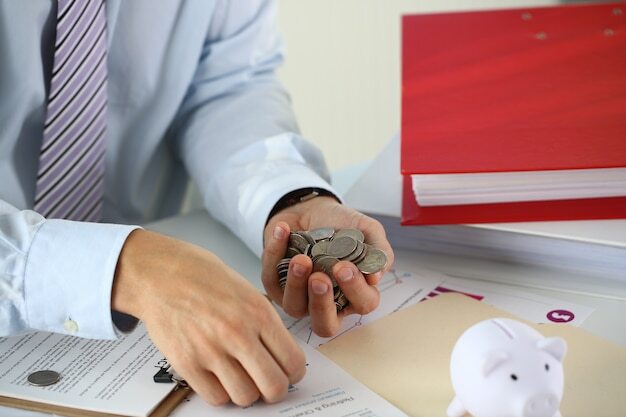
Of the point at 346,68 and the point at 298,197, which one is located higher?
the point at 298,197

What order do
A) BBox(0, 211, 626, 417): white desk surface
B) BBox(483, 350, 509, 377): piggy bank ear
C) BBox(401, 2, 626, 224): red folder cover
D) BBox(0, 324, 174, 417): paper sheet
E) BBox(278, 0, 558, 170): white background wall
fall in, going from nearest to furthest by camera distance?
BBox(483, 350, 509, 377): piggy bank ear < BBox(0, 324, 174, 417): paper sheet < BBox(0, 211, 626, 417): white desk surface < BBox(401, 2, 626, 224): red folder cover < BBox(278, 0, 558, 170): white background wall

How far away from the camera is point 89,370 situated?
0.87 meters

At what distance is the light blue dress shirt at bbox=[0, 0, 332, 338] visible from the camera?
87 centimetres

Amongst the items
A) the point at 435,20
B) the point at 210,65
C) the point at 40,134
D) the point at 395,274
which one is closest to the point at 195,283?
the point at 395,274

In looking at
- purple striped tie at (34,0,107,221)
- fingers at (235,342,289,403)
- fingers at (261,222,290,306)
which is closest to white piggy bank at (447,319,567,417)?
fingers at (235,342,289,403)

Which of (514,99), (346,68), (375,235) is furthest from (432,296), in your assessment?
(346,68)

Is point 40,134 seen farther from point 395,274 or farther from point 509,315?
point 509,315

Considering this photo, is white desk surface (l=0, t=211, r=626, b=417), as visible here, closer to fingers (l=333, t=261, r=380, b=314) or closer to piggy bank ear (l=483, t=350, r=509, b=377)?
fingers (l=333, t=261, r=380, b=314)

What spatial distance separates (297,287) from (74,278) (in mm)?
207

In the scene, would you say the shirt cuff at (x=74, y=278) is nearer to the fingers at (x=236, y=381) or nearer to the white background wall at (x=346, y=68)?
the fingers at (x=236, y=381)

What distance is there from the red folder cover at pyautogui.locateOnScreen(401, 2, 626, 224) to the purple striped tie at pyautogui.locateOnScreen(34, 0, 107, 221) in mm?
375

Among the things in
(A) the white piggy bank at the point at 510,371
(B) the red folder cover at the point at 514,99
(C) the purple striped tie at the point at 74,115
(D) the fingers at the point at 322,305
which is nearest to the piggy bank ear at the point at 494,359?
(A) the white piggy bank at the point at 510,371

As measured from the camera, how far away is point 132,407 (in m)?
0.80

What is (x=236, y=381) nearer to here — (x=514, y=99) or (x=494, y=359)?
(x=494, y=359)
